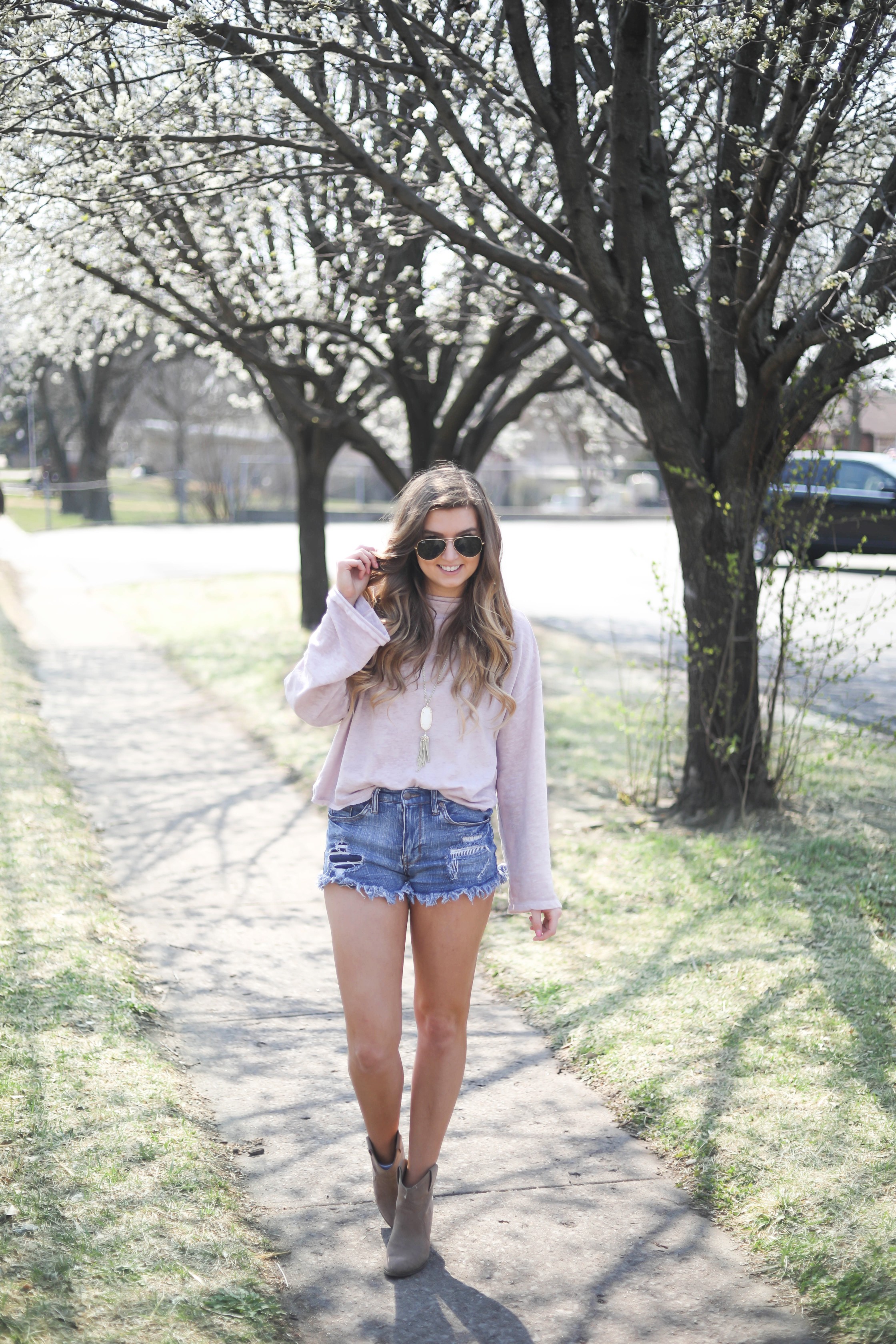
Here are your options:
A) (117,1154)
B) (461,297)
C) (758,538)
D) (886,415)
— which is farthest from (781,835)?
(886,415)

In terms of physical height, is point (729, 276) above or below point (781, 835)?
above

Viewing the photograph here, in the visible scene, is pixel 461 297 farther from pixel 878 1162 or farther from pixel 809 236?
pixel 878 1162

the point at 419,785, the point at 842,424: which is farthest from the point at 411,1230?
the point at 842,424

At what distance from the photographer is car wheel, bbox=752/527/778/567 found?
6527 mm

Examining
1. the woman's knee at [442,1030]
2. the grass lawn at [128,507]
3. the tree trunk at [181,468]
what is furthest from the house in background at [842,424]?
the tree trunk at [181,468]

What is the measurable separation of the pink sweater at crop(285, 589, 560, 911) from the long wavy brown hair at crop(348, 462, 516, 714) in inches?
1.1

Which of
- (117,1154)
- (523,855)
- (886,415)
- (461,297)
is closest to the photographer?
(523,855)

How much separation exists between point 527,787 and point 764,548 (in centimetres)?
418

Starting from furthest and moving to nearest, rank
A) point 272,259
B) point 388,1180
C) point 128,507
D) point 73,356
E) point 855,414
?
1. point 128,507
2. point 73,356
3. point 272,259
4. point 855,414
5. point 388,1180

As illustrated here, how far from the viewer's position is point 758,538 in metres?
6.72

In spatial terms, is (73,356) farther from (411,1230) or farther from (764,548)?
(411,1230)

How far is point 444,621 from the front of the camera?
2992 millimetres

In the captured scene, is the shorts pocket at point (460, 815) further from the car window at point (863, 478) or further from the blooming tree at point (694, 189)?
the car window at point (863, 478)

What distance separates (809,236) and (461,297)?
10.5 feet
